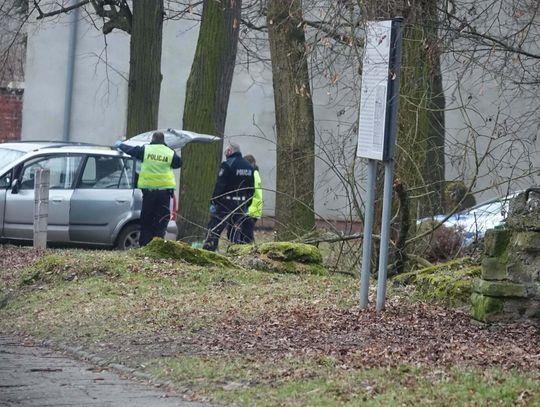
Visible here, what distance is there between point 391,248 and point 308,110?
5.46m

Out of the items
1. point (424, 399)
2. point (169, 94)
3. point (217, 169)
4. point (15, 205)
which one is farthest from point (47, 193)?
point (169, 94)

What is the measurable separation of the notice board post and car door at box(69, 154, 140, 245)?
9.39 metres

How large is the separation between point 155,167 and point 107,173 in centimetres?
220

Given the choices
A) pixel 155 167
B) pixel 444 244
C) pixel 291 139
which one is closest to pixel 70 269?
pixel 155 167

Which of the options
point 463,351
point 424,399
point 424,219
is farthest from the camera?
point 424,219

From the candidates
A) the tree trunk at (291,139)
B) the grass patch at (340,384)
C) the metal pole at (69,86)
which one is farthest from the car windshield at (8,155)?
the metal pole at (69,86)

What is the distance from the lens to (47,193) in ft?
58.9

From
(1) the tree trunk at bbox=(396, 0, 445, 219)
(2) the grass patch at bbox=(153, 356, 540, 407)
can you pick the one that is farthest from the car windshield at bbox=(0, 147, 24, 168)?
(2) the grass patch at bbox=(153, 356, 540, 407)

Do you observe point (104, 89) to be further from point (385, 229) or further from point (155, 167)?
point (385, 229)

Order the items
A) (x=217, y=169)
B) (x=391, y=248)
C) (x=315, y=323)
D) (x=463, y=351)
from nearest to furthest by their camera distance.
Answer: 1. (x=463, y=351)
2. (x=315, y=323)
3. (x=391, y=248)
4. (x=217, y=169)

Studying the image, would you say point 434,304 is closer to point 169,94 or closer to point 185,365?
point 185,365

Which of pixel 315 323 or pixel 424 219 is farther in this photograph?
pixel 424 219

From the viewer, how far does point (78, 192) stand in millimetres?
19438

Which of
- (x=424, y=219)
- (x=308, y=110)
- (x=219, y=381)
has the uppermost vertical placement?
(x=308, y=110)
